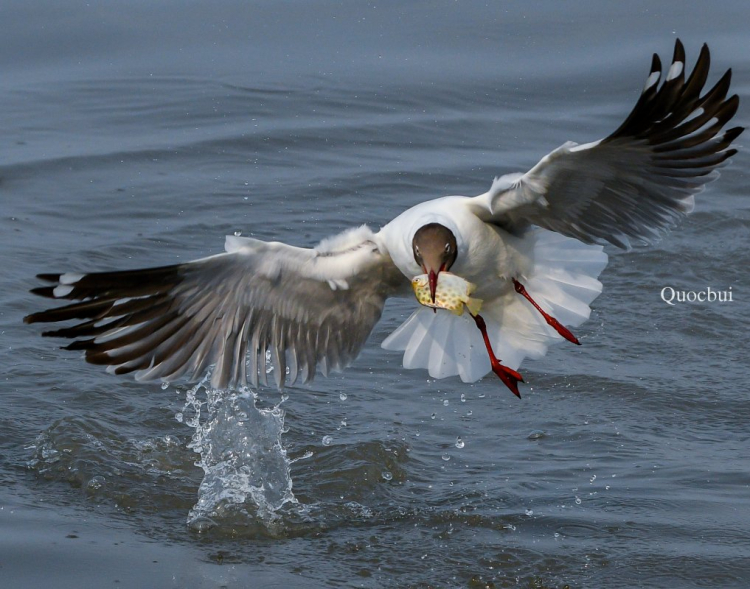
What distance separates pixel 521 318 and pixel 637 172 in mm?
1020

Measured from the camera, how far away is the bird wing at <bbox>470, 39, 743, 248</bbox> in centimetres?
476

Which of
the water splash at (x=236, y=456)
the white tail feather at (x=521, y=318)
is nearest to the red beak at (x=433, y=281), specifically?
the white tail feather at (x=521, y=318)

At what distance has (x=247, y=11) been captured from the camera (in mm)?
12422

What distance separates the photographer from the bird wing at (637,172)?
15.6ft

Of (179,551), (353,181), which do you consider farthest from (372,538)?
(353,181)

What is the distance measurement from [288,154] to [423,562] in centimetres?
542

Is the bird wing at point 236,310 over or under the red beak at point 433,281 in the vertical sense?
under

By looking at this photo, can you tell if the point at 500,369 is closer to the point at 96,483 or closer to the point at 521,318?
the point at 521,318

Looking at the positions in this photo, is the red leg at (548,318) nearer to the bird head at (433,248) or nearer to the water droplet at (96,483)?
the bird head at (433,248)

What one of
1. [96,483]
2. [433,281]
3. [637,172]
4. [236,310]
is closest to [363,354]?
[236,310]

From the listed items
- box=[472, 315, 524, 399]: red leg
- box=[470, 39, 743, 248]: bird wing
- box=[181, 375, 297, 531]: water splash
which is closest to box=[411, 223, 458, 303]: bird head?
box=[470, 39, 743, 248]: bird wing

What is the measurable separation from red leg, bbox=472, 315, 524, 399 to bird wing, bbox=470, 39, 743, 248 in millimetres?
430

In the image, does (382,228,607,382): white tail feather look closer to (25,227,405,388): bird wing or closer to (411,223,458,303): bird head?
(25,227,405,388): bird wing

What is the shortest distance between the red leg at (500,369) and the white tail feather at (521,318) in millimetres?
169
